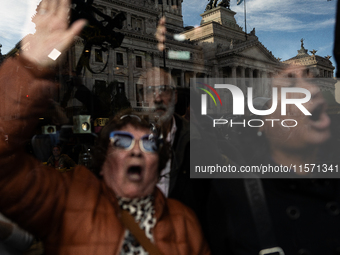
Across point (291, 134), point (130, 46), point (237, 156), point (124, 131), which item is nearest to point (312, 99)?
point (291, 134)

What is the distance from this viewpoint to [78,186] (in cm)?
159

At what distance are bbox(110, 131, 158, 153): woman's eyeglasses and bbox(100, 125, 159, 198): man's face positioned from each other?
0.05 feet

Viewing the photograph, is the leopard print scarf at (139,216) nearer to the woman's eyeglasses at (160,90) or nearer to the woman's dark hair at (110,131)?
the woman's dark hair at (110,131)

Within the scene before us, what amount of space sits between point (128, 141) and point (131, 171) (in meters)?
0.18

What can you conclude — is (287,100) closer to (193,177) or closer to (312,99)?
(312,99)

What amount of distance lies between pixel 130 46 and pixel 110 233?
28.0 metres

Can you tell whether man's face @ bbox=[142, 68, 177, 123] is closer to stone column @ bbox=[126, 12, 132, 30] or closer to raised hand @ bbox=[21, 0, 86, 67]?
raised hand @ bbox=[21, 0, 86, 67]

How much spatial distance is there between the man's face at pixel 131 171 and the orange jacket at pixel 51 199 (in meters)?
0.07

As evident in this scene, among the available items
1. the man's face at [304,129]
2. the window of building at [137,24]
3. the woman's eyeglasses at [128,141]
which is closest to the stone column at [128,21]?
the window of building at [137,24]

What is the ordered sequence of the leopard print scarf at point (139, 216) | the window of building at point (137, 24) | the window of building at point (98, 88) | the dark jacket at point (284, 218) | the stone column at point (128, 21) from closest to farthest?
the leopard print scarf at point (139, 216) → the dark jacket at point (284, 218) → the window of building at point (98, 88) → the stone column at point (128, 21) → the window of building at point (137, 24)

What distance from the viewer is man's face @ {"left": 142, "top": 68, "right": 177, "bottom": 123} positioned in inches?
94.5

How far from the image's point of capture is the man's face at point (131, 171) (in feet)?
5.25

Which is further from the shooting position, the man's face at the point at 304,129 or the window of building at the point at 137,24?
the window of building at the point at 137,24

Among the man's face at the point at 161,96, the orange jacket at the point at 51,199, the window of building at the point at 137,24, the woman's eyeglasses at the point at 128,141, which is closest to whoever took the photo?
the orange jacket at the point at 51,199
